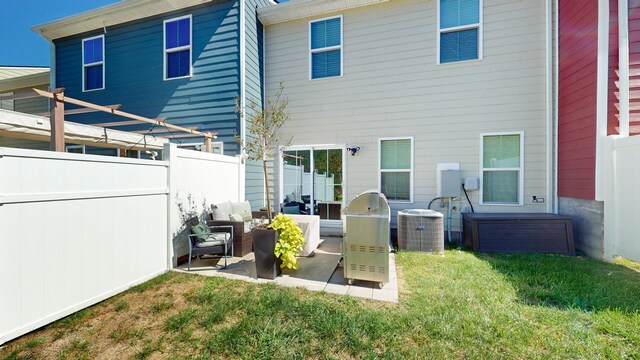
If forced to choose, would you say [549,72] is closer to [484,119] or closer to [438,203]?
[484,119]

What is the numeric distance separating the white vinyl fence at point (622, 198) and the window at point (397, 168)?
3.27 meters

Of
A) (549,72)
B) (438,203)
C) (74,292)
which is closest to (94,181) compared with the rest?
(74,292)

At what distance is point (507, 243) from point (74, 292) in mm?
6898

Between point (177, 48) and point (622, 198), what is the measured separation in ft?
32.3

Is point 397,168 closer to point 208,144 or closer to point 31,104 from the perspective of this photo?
point 208,144

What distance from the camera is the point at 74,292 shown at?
2.97 metres

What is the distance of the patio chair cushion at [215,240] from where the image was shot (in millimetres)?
4324

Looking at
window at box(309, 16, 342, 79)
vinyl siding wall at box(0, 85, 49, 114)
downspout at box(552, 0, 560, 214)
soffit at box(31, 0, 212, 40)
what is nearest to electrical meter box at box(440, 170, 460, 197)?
downspout at box(552, 0, 560, 214)

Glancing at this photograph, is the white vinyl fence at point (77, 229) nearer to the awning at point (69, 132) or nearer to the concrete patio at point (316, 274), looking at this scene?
the concrete patio at point (316, 274)

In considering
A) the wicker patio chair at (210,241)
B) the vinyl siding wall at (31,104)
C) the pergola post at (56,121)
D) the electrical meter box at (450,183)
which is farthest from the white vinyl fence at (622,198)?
the vinyl siding wall at (31,104)

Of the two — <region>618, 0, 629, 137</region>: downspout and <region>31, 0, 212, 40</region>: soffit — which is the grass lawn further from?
<region>31, 0, 212, 40</region>: soffit

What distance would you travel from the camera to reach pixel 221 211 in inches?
201

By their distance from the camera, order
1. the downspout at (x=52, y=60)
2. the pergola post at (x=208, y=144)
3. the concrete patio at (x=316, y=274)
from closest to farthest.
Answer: the concrete patio at (x=316, y=274) → the pergola post at (x=208, y=144) → the downspout at (x=52, y=60)

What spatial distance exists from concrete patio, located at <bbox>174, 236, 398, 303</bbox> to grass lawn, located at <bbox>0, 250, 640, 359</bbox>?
215 millimetres
